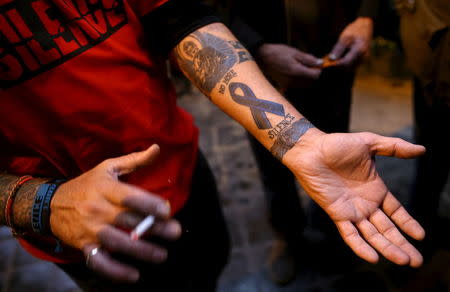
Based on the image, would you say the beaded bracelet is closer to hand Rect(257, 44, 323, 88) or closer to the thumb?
the thumb

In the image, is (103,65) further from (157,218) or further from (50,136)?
(157,218)

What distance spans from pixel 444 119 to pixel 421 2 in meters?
0.65

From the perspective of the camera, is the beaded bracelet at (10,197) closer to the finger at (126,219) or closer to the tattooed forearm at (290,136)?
the finger at (126,219)

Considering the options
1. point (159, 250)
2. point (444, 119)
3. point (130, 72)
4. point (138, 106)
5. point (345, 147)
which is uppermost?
point (130, 72)

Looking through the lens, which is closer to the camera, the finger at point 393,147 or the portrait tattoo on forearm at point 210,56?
the finger at point 393,147

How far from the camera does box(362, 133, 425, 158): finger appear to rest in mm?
960

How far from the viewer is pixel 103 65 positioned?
0.94m

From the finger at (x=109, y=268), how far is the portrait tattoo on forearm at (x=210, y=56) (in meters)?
0.71

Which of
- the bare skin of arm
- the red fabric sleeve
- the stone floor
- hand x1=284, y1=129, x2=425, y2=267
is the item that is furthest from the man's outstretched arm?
the stone floor

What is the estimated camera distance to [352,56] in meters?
1.69

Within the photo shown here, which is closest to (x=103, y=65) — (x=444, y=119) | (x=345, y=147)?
(x=345, y=147)

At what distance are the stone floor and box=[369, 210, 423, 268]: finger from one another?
1269 mm

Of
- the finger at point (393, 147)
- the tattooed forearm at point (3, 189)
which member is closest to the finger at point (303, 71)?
the finger at point (393, 147)

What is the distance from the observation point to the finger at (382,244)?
2.95 feet
